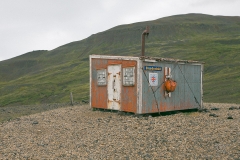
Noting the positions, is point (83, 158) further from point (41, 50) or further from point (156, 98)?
point (41, 50)

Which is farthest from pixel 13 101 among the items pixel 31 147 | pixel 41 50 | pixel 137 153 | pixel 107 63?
pixel 41 50

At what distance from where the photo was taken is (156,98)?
17.7m

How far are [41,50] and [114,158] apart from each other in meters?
152

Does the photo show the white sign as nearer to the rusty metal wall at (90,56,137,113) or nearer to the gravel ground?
the rusty metal wall at (90,56,137,113)

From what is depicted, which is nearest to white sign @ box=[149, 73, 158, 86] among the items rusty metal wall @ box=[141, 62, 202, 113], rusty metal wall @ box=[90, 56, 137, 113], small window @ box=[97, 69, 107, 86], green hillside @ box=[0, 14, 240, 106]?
rusty metal wall @ box=[141, 62, 202, 113]

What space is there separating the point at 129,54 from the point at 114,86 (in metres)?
69.0

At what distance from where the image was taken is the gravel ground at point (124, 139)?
33.5 feet

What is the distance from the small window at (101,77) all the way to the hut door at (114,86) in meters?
0.54

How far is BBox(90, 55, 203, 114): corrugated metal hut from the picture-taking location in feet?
56.3

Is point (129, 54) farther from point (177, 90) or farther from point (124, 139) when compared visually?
point (124, 139)

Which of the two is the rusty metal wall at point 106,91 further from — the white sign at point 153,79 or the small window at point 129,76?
the white sign at point 153,79

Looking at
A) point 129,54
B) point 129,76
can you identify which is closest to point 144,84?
point 129,76

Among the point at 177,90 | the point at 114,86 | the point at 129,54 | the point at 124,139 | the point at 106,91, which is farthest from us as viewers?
the point at 129,54

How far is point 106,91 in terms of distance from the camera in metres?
19.3
